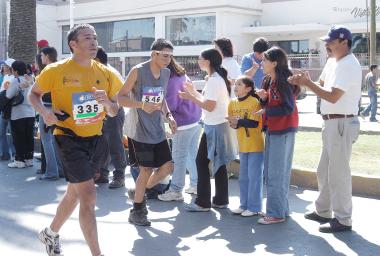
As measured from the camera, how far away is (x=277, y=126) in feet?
19.8

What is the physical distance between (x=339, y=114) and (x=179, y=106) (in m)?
2.22

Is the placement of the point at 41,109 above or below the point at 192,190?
above

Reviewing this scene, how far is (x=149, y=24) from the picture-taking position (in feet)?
167

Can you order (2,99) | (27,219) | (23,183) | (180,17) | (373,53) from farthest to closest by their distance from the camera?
(180,17)
(373,53)
(2,99)
(23,183)
(27,219)

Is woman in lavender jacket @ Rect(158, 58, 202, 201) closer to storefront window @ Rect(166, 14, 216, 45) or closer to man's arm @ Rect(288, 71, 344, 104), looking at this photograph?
man's arm @ Rect(288, 71, 344, 104)

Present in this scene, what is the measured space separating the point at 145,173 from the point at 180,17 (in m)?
43.8

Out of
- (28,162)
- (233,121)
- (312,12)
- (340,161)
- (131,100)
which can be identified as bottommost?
(28,162)

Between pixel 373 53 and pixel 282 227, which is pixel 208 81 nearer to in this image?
pixel 282 227

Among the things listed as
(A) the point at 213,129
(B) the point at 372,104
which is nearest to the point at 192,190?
(A) the point at 213,129

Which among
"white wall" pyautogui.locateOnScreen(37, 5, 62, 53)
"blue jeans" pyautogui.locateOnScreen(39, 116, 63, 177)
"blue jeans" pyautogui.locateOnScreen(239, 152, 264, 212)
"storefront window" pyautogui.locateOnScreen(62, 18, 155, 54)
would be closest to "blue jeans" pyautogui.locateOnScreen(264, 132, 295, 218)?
"blue jeans" pyautogui.locateOnScreen(239, 152, 264, 212)

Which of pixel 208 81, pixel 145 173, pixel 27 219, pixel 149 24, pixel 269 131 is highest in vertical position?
pixel 149 24

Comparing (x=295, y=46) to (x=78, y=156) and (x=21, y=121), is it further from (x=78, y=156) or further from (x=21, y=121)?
(x=78, y=156)

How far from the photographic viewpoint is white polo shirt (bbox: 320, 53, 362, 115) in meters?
5.59

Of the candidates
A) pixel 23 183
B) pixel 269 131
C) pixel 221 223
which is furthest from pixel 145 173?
pixel 23 183
